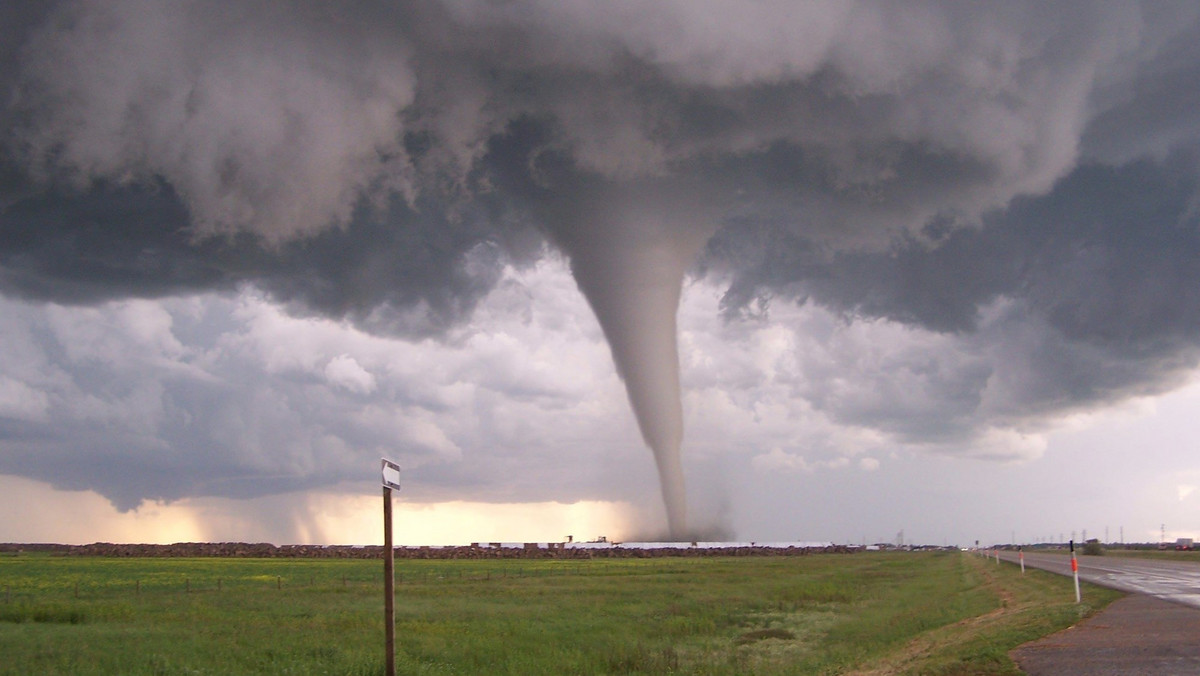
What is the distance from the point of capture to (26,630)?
31453 millimetres

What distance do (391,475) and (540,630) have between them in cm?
2209

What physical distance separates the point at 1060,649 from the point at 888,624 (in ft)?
66.2

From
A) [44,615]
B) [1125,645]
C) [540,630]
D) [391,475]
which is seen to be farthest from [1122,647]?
[44,615]

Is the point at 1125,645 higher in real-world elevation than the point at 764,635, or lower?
higher

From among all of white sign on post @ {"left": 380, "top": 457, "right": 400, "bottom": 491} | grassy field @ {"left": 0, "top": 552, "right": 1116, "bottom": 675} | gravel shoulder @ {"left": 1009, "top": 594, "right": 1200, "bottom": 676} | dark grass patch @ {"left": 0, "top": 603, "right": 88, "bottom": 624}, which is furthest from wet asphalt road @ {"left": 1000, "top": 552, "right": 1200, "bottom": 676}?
dark grass patch @ {"left": 0, "top": 603, "right": 88, "bottom": 624}

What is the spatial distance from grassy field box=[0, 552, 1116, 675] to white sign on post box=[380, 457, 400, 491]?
10.6 metres

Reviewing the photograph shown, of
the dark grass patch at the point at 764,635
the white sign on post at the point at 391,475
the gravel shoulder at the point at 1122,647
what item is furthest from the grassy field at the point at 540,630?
the white sign on post at the point at 391,475

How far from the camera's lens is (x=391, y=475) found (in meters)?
15.5

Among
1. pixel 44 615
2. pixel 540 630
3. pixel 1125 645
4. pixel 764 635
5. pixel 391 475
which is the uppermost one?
pixel 391 475

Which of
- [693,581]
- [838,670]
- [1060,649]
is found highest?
[1060,649]

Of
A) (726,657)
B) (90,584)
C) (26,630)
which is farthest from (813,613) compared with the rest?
(90,584)

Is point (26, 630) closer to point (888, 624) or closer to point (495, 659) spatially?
point (495, 659)

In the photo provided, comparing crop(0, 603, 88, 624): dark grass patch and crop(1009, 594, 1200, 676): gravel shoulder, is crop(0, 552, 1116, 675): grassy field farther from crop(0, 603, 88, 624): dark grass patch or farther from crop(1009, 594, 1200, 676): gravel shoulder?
crop(1009, 594, 1200, 676): gravel shoulder

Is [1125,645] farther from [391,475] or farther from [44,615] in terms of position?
[44,615]
